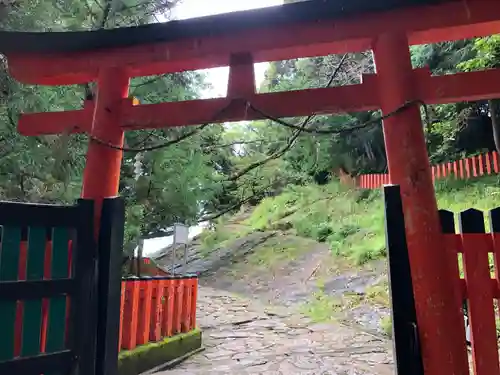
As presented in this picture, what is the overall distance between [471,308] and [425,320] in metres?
0.36

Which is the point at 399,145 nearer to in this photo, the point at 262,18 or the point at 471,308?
the point at 471,308

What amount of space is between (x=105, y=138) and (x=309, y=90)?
5.51 feet

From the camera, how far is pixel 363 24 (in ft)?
10.4

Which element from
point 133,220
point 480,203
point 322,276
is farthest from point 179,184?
point 480,203

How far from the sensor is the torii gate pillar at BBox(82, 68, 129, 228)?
340 cm

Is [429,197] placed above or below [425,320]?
above

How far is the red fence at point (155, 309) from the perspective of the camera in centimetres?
522

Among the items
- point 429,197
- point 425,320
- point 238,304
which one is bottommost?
point 238,304

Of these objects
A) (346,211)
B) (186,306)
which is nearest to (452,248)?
(186,306)

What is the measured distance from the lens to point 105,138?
137 inches

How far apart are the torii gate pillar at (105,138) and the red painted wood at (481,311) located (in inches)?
106

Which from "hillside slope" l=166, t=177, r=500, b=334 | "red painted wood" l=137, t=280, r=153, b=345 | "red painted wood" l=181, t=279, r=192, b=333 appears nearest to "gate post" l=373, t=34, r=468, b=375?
"red painted wood" l=137, t=280, r=153, b=345

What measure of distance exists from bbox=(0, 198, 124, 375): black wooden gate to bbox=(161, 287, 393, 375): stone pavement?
280 cm

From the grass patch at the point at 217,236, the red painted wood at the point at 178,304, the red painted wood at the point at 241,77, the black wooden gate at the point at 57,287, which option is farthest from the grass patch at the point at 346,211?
the black wooden gate at the point at 57,287
